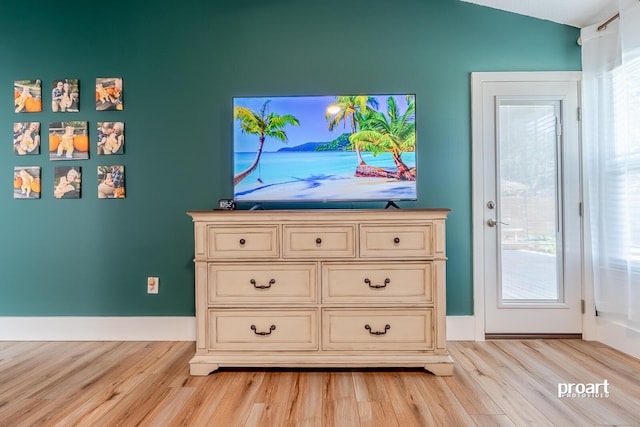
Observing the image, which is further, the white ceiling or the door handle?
the door handle

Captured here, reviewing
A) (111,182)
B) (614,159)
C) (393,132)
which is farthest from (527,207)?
(111,182)

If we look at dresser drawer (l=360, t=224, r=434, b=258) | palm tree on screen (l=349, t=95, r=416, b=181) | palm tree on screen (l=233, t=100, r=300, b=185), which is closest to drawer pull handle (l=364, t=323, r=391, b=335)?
dresser drawer (l=360, t=224, r=434, b=258)

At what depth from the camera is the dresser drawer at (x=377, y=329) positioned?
2041 mm

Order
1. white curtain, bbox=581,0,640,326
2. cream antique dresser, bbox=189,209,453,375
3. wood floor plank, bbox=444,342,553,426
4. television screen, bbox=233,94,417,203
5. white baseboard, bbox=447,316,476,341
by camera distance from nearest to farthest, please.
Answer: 1. wood floor plank, bbox=444,342,553,426
2. cream antique dresser, bbox=189,209,453,375
3. white curtain, bbox=581,0,640,326
4. television screen, bbox=233,94,417,203
5. white baseboard, bbox=447,316,476,341

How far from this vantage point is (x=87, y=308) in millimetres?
2645

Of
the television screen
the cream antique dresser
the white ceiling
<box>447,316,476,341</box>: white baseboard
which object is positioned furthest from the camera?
<box>447,316,476,341</box>: white baseboard

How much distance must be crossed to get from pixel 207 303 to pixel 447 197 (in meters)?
1.78

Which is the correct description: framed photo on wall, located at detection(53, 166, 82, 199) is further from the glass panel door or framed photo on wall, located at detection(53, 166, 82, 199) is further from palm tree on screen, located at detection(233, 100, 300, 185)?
the glass panel door

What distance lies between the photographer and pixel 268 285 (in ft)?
6.77

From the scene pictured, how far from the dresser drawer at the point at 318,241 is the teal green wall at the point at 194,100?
32.5 inches

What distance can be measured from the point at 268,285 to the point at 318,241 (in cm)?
38

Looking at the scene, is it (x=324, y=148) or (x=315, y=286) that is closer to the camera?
(x=315, y=286)

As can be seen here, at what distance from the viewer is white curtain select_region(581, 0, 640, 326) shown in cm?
220

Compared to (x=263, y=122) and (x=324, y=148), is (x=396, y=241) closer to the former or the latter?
(x=324, y=148)
